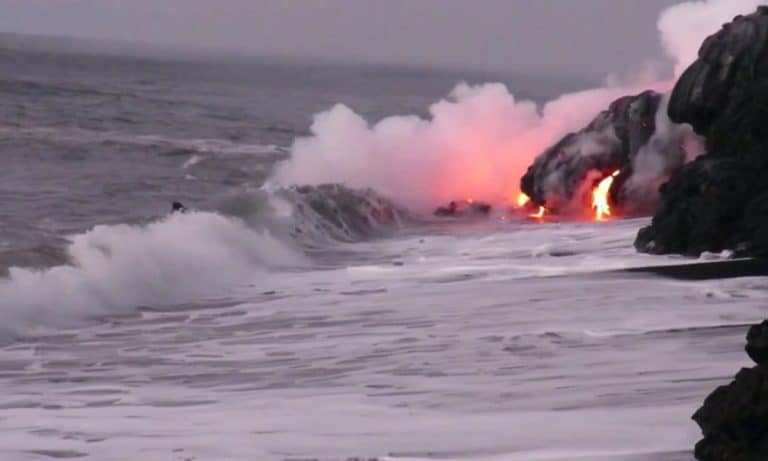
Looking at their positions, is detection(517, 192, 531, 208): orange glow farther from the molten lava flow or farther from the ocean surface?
the molten lava flow

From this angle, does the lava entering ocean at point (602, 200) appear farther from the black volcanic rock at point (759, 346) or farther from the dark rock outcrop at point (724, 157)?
the black volcanic rock at point (759, 346)

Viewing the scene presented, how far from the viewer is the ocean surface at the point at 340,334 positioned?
34.6ft

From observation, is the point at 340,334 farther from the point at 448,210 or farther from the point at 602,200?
the point at 448,210

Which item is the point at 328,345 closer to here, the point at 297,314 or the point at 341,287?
the point at 297,314

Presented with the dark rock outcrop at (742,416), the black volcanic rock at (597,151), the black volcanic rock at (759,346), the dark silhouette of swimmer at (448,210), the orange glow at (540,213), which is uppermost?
the black volcanic rock at (597,151)

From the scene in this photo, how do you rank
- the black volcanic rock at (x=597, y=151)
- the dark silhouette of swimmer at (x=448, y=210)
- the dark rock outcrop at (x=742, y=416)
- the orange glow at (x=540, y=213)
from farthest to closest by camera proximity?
the dark silhouette of swimmer at (x=448, y=210) → the orange glow at (x=540, y=213) → the black volcanic rock at (x=597, y=151) → the dark rock outcrop at (x=742, y=416)

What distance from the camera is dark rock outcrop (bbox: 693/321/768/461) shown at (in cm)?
869

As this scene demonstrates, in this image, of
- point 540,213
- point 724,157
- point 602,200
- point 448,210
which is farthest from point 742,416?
point 448,210

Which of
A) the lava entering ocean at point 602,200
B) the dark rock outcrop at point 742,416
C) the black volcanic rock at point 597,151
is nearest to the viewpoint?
the dark rock outcrop at point 742,416

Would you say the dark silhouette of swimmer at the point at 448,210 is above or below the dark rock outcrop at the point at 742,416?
above

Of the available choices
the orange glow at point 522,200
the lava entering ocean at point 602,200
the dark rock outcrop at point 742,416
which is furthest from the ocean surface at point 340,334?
the orange glow at point 522,200

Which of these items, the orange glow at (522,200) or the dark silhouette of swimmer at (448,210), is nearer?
the orange glow at (522,200)

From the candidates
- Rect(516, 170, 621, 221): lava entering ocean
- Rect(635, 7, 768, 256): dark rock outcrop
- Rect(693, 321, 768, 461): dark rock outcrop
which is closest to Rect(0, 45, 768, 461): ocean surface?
Rect(693, 321, 768, 461): dark rock outcrop

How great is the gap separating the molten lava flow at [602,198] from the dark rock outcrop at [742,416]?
1793 cm
